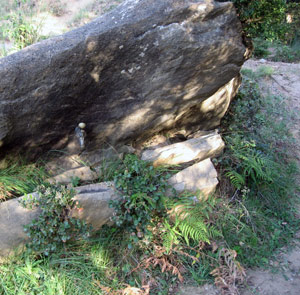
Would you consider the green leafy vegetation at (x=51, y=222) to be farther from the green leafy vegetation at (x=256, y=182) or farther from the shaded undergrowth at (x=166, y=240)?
Result: the green leafy vegetation at (x=256, y=182)

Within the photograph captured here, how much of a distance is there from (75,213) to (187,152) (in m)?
1.45

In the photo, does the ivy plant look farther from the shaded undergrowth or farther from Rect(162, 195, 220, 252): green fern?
Rect(162, 195, 220, 252): green fern

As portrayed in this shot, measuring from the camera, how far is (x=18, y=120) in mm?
3148

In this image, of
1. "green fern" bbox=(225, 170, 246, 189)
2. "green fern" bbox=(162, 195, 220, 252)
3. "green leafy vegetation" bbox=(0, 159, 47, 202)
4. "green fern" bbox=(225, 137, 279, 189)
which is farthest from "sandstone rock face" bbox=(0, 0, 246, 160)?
"green fern" bbox=(162, 195, 220, 252)

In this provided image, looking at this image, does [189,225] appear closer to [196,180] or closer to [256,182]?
[196,180]

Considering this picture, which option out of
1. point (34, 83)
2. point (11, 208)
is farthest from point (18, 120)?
point (11, 208)

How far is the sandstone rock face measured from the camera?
123 inches

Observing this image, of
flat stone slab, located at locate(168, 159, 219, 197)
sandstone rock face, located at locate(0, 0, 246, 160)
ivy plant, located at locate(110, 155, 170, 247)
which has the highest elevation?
sandstone rock face, located at locate(0, 0, 246, 160)

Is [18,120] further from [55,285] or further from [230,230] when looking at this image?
[230,230]

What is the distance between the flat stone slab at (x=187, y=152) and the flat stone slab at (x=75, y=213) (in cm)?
64

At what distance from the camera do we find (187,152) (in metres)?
3.74

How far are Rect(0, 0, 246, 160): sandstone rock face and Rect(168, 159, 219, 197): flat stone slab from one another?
0.74 m

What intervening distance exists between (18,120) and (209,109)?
2.44 meters

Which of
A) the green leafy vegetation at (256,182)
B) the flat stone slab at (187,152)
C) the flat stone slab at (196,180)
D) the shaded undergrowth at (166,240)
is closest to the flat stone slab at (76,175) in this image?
the shaded undergrowth at (166,240)
